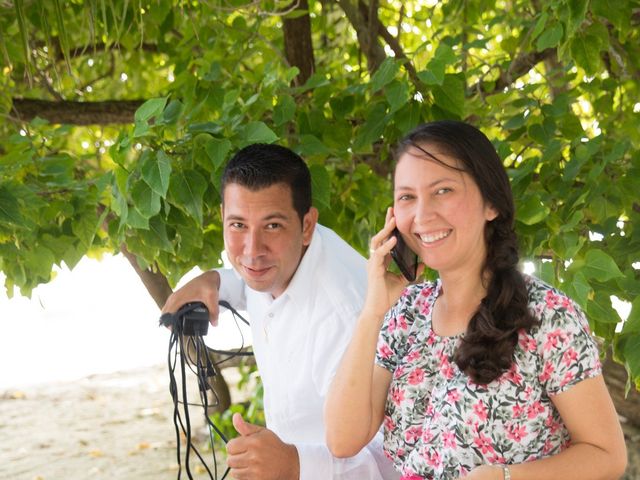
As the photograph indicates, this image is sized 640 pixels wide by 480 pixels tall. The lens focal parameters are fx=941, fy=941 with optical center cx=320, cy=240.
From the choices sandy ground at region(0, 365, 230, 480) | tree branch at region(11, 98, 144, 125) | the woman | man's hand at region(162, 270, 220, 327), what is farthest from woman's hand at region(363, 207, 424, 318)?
sandy ground at region(0, 365, 230, 480)

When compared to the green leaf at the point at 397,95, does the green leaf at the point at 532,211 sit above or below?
below

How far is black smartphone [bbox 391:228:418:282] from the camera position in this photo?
5.90 feet

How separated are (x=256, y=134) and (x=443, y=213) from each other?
2.93ft

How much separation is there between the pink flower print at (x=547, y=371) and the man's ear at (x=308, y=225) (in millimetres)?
762

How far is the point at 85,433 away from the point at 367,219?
3.12 m

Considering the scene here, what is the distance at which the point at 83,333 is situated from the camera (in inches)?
354

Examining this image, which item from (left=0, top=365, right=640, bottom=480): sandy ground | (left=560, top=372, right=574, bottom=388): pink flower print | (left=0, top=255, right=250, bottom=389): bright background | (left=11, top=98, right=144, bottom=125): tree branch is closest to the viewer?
(left=560, top=372, right=574, bottom=388): pink flower print

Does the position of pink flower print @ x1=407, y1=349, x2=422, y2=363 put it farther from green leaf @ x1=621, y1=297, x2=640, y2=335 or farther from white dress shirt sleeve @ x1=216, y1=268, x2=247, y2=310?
white dress shirt sleeve @ x1=216, y1=268, x2=247, y2=310

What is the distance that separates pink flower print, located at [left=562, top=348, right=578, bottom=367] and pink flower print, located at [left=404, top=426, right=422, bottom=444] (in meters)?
0.33

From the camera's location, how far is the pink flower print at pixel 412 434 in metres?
1.79

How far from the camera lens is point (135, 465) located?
510 cm

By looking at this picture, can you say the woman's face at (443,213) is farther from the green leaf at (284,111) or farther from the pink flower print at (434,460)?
the green leaf at (284,111)

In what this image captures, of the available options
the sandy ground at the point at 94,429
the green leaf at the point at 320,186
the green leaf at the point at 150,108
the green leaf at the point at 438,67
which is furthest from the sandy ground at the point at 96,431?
the green leaf at the point at 150,108

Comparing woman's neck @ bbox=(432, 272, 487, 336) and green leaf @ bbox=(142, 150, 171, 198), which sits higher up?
green leaf @ bbox=(142, 150, 171, 198)
